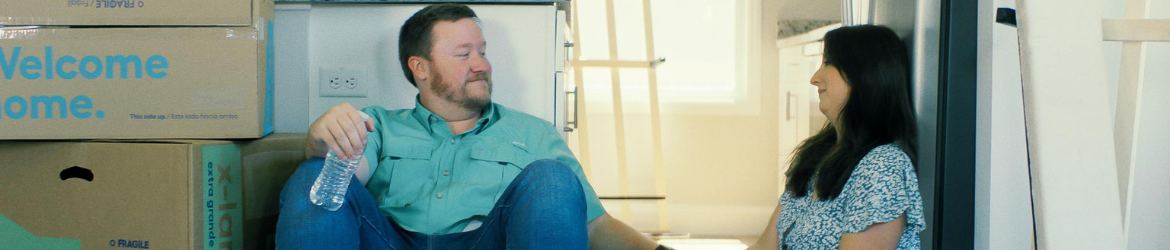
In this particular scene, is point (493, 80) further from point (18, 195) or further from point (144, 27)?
point (18, 195)

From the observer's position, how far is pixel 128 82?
1.38m

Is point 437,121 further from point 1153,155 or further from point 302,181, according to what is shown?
point 1153,155

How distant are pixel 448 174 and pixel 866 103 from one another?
710 mm

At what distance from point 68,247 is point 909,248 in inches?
49.9

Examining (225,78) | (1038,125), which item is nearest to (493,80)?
(225,78)

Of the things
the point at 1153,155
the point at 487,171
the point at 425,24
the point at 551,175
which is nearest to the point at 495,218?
the point at 551,175

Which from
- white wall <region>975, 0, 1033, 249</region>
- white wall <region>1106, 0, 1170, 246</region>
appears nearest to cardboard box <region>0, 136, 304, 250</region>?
white wall <region>975, 0, 1033, 249</region>

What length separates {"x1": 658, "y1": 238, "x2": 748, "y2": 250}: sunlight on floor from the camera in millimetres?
3307

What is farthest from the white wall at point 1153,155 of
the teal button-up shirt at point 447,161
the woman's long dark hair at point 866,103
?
the teal button-up shirt at point 447,161

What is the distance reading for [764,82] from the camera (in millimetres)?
3461

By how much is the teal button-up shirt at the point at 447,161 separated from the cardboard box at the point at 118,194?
0.90 ft

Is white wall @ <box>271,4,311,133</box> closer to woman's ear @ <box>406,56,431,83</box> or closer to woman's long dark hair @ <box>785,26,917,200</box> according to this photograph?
woman's ear @ <box>406,56,431,83</box>

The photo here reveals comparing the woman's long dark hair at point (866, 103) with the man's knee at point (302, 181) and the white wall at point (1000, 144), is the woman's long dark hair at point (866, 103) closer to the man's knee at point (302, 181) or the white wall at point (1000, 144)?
the white wall at point (1000, 144)

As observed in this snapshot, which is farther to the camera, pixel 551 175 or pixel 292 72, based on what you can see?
pixel 292 72
